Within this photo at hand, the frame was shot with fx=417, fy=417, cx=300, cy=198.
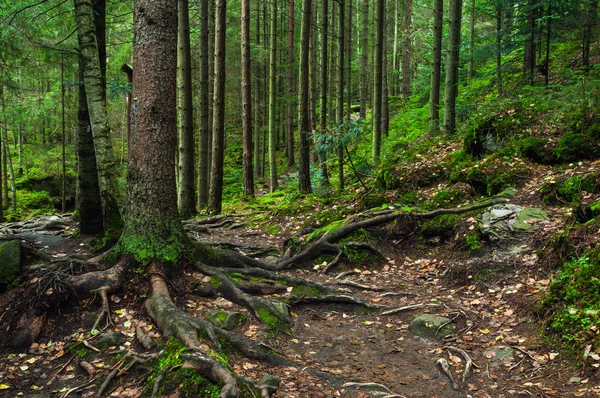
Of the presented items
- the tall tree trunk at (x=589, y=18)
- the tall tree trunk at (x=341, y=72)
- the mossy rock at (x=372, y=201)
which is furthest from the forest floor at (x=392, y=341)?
the tall tree trunk at (x=589, y=18)

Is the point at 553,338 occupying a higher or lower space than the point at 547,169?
lower

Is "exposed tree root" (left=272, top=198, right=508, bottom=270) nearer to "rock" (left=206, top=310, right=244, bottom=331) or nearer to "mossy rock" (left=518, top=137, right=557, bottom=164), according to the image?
"mossy rock" (left=518, top=137, right=557, bottom=164)

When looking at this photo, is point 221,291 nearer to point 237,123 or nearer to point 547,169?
point 547,169

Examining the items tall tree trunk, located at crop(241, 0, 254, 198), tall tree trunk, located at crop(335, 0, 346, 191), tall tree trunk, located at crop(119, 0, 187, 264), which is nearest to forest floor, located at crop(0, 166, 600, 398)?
tall tree trunk, located at crop(119, 0, 187, 264)

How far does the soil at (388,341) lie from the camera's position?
384 cm

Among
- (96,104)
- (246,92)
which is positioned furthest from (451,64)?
(96,104)

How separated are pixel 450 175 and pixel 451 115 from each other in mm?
3698

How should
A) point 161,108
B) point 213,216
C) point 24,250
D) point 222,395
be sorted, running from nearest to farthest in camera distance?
point 222,395 → point 161,108 → point 24,250 → point 213,216

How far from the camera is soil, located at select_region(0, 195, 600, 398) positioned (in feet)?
12.6

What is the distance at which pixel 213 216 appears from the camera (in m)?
13.1

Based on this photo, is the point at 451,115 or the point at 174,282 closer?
the point at 174,282

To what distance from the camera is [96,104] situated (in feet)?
24.3

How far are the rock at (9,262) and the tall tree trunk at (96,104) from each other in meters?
1.91

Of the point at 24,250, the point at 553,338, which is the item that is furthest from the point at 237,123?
the point at 553,338
